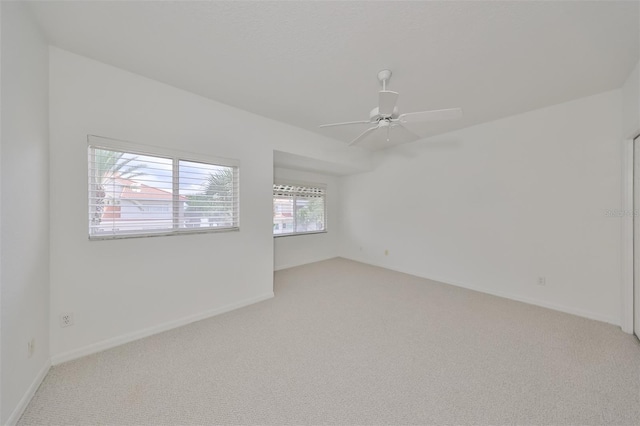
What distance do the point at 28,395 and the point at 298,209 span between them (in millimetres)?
4031

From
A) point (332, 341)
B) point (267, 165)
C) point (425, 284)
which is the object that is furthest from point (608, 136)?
point (267, 165)

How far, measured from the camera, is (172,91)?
2.29 metres

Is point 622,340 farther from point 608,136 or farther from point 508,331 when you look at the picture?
point 608,136

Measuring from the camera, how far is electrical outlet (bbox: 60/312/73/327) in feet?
5.91

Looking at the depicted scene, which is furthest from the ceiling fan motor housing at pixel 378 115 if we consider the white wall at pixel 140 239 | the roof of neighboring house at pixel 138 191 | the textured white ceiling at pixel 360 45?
the roof of neighboring house at pixel 138 191

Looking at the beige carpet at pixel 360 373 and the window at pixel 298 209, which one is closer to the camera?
the beige carpet at pixel 360 373

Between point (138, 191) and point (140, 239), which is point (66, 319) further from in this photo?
point (138, 191)

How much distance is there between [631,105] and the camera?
6.88ft

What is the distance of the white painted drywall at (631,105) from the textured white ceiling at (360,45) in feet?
0.38

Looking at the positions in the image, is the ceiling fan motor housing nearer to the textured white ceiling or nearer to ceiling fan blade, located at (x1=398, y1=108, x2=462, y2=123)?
ceiling fan blade, located at (x1=398, y1=108, x2=462, y2=123)

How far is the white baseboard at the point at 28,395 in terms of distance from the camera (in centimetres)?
125

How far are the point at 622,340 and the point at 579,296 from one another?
0.59 metres

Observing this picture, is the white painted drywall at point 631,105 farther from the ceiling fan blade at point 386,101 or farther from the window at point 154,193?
the window at point 154,193

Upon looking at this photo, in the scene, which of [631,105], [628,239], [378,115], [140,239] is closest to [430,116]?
[378,115]
